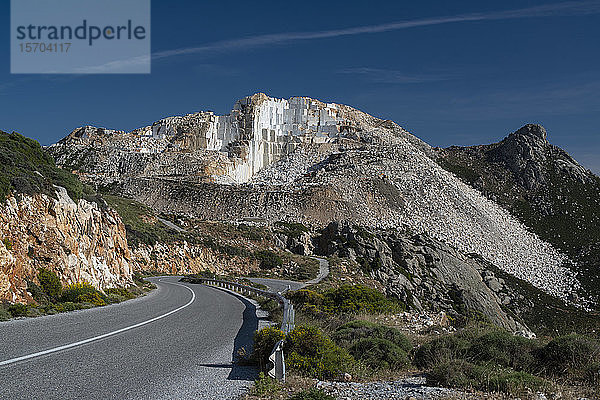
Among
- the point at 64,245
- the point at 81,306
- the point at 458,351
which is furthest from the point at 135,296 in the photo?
the point at 458,351

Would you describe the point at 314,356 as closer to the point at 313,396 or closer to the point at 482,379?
the point at 313,396

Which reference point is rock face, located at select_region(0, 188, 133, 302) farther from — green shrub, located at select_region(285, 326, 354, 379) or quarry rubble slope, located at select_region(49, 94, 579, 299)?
quarry rubble slope, located at select_region(49, 94, 579, 299)

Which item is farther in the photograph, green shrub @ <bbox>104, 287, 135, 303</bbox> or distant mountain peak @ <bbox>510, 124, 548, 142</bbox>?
distant mountain peak @ <bbox>510, 124, 548, 142</bbox>

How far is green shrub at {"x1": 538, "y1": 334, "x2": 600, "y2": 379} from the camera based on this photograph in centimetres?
737

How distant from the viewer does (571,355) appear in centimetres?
762

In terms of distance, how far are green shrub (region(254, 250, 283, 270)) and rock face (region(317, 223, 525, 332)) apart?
800cm

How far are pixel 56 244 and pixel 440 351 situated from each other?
15.5 metres

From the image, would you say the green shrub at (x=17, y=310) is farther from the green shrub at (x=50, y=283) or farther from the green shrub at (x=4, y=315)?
the green shrub at (x=50, y=283)

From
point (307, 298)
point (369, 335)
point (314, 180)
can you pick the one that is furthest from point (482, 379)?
point (314, 180)

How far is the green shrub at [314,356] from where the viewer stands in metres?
7.40

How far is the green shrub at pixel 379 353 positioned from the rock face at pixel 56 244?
1106 cm

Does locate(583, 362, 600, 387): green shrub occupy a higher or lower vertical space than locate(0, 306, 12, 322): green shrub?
higher

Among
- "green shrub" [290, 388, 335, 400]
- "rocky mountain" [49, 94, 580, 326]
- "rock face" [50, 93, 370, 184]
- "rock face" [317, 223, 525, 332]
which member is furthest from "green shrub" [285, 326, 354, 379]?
"rock face" [50, 93, 370, 184]

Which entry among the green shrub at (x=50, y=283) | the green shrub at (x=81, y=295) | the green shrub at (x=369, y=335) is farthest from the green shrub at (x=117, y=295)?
the green shrub at (x=369, y=335)
